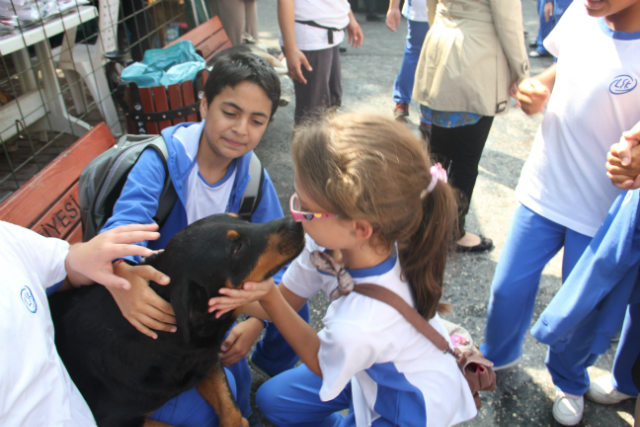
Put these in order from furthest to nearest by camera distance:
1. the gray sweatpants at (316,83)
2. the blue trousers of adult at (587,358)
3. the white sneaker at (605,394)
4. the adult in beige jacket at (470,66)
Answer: the gray sweatpants at (316,83) → the adult in beige jacket at (470,66) → the white sneaker at (605,394) → the blue trousers of adult at (587,358)

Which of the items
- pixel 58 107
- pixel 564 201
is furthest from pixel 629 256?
pixel 58 107

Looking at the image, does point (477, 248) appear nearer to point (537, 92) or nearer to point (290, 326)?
point (537, 92)

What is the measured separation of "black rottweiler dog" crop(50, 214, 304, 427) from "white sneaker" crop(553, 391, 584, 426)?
1.66m

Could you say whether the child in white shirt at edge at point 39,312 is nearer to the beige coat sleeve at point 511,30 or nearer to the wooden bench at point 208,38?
the beige coat sleeve at point 511,30

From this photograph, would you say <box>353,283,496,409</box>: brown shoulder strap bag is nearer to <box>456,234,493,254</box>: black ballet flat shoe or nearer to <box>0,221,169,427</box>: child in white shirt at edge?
<box>0,221,169,427</box>: child in white shirt at edge

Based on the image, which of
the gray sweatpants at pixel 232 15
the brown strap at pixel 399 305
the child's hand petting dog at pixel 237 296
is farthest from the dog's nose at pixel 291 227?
the gray sweatpants at pixel 232 15

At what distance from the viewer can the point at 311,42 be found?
12.3 feet

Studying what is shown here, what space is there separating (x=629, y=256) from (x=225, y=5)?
5.46m

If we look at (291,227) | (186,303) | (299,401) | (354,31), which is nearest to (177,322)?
(186,303)

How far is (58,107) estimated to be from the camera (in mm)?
4125

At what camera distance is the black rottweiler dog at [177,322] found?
1555 mm

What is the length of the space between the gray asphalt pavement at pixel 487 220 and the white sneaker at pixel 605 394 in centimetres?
4

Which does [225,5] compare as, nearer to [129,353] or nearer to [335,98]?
[335,98]

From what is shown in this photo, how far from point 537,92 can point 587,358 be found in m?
1.36
